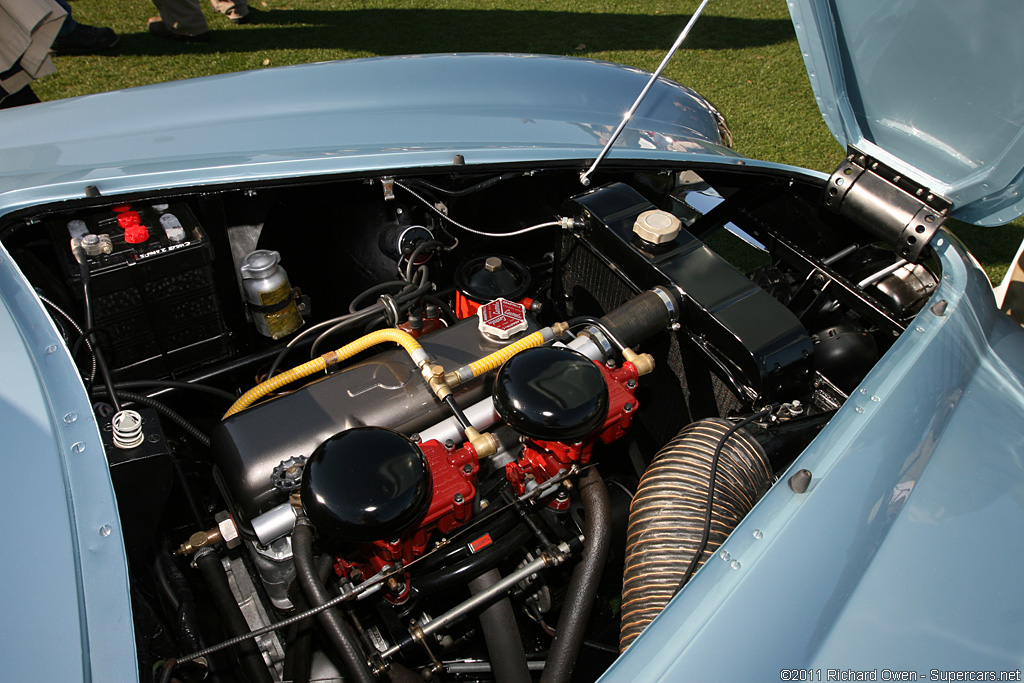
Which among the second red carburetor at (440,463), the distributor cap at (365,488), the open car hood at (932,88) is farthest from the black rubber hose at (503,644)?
the open car hood at (932,88)

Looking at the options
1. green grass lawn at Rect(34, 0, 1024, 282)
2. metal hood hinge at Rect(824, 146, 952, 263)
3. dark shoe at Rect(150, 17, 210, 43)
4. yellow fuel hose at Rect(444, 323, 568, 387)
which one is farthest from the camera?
dark shoe at Rect(150, 17, 210, 43)

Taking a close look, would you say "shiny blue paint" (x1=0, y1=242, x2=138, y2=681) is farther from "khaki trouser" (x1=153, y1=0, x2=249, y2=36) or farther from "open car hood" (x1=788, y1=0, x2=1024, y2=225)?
"khaki trouser" (x1=153, y1=0, x2=249, y2=36)

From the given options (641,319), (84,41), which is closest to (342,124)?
(641,319)

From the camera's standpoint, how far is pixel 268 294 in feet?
5.79

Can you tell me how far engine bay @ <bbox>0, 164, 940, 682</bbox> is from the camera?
120 cm

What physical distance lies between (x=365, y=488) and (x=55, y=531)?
1.49ft

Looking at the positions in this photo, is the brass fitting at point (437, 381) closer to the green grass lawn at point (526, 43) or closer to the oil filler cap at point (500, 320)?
the oil filler cap at point (500, 320)

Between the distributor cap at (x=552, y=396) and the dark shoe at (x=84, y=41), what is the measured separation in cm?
486

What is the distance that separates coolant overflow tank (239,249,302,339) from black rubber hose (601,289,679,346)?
866 mm

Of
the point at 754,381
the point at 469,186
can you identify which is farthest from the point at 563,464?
the point at 469,186

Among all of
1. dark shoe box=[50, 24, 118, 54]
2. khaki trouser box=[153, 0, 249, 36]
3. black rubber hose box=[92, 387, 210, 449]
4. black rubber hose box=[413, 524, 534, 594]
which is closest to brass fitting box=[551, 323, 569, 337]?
black rubber hose box=[413, 524, 534, 594]

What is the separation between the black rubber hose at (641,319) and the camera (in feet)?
4.88

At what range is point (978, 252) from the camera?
3701 mm

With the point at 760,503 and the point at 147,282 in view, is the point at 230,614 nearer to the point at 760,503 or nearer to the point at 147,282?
the point at 147,282
